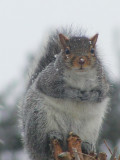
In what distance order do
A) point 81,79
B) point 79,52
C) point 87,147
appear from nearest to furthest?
point 79,52, point 81,79, point 87,147

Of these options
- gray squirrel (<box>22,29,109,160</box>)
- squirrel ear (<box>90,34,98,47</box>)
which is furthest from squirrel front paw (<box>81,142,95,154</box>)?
squirrel ear (<box>90,34,98,47</box>)

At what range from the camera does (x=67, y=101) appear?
335 centimetres

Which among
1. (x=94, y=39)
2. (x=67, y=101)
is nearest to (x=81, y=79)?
(x=67, y=101)

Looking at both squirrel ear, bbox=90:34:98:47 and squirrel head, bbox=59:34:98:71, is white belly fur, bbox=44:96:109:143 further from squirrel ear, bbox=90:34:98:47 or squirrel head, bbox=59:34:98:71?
squirrel ear, bbox=90:34:98:47

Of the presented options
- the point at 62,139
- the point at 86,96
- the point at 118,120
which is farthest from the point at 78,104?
the point at 118,120

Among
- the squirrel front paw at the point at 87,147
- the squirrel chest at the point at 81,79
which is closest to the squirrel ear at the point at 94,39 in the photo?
→ the squirrel chest at the point at 81,79

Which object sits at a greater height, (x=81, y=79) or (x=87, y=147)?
(x=81, y=79)

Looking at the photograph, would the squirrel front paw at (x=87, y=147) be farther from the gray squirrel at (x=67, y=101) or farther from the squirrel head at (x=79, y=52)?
the squirrel head at (x=79, y=52)

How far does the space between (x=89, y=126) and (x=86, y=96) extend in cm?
31

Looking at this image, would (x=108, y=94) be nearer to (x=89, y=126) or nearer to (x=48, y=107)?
(x=89, y=126)

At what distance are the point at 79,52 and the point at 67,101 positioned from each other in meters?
0.47

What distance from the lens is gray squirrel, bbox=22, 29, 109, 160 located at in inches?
129

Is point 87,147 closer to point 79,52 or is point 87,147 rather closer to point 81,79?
point 81,79

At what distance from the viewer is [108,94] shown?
12.2 ft
